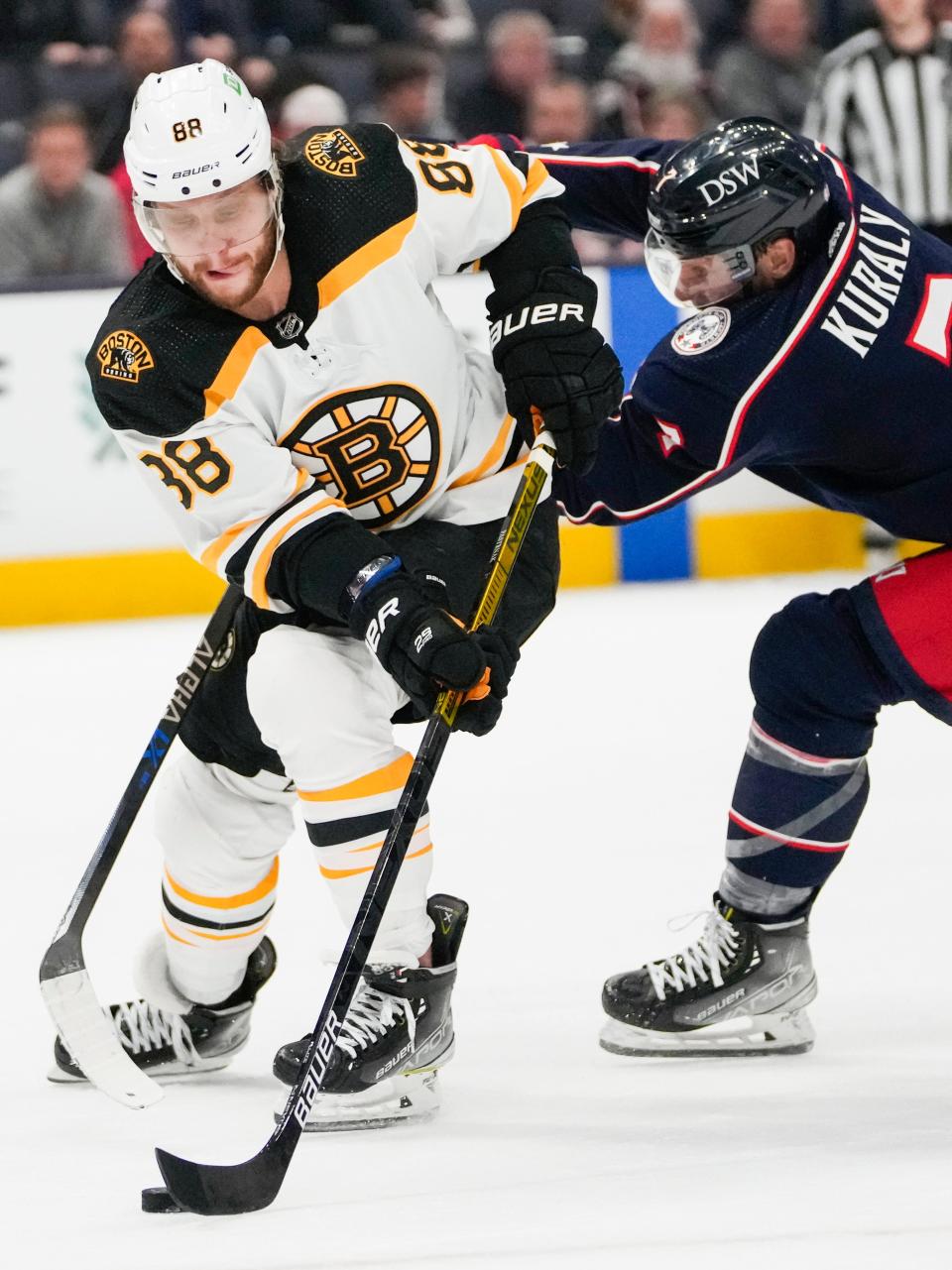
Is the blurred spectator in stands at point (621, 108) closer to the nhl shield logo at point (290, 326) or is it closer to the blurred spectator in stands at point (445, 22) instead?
the blurred spectator in stands at point (445, 22)

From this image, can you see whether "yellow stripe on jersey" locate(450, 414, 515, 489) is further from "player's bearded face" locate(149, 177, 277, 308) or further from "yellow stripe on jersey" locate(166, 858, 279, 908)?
"yellow stripe on jersey" locate(166, 858, 279, 908)

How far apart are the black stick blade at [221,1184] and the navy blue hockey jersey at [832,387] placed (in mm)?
940

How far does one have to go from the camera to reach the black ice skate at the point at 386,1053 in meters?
2.22

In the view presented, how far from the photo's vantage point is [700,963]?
2547 millimetres

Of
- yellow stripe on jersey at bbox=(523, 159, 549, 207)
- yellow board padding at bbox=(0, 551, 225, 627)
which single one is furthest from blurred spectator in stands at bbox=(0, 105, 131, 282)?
yellow stripe on jersey at bbox=(523, 159, 549, 207)

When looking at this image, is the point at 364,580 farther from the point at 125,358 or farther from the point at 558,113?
the point at 558,113

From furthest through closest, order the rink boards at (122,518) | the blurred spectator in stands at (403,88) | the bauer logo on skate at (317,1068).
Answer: the blurred spectator in stands at (403,88) < the rink boards at (122,518) < the bauer logo on skate at (317,1068)

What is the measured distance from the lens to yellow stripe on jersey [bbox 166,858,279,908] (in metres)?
2.41

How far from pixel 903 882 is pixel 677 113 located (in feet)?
11.6

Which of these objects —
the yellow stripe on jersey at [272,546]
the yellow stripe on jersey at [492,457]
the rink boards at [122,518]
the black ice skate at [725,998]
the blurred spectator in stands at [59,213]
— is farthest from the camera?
the blurred spectator in stands at [59,213]

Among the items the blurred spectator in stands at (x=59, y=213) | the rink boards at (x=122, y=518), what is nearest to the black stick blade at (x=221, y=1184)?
the rink boards at (x=122, y=518)

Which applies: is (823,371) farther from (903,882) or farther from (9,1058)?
(9,1058)

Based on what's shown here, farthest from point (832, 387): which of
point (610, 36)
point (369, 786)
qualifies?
point (610, 36)

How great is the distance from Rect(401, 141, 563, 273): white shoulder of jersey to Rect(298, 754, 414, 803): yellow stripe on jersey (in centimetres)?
61
